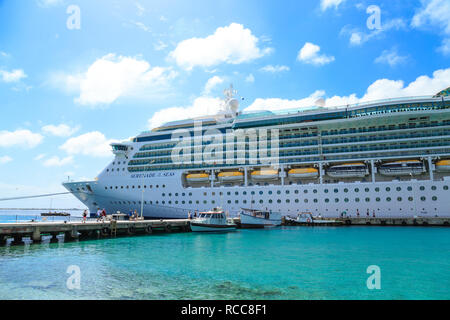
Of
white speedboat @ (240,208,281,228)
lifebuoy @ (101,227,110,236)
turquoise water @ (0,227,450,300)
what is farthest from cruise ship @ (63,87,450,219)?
turquoise water @ (0,227,450,300)

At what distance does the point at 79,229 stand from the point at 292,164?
23.1 meters

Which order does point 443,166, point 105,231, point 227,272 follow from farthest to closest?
point 443,166
point 105,231
point 227,272

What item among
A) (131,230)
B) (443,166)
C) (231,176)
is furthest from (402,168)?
(131,230)

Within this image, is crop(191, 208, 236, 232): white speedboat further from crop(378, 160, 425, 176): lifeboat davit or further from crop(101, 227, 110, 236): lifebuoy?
crop(378, 160, 425, 176): lifeboat davit

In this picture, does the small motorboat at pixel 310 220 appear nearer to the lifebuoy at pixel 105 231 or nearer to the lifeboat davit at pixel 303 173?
the lifeboat davit at pixel 303 173

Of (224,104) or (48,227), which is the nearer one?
(48,227)

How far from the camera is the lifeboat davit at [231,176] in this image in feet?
115

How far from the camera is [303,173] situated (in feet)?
107

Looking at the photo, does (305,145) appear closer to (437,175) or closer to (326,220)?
(326,220)

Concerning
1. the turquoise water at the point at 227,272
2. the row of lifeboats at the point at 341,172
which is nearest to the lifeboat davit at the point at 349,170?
the row of lifeboats at the point at 341,172

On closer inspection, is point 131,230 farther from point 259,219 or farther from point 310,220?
point 310,220
